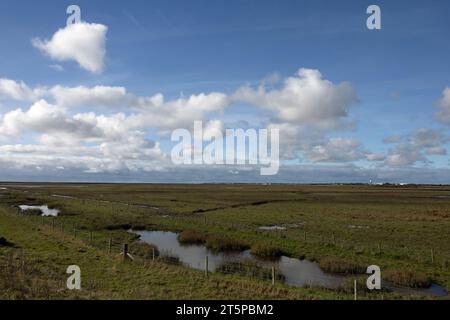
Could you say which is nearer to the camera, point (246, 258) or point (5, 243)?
point (246, 258)

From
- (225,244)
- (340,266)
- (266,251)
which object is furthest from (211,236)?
(340,266)

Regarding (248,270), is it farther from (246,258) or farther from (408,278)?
(408,278)

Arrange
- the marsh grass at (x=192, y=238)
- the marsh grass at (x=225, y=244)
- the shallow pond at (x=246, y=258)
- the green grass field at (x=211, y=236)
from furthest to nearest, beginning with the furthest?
the marsh grass at (x=192, y=238), the marsh grass at (x=225, y=244), the shallow pond at (x=246, y=258), the green grass field at (x=211, y=236)

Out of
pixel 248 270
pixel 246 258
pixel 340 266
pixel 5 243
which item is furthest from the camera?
pixel 5 243

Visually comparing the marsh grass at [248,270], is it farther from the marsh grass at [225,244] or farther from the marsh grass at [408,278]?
the marsh grass at [408,278]

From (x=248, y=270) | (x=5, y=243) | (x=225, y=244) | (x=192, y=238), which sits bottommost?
(x=192, y=238)

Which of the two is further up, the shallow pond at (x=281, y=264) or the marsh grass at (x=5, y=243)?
the marsh grass at (x=5, y=243)

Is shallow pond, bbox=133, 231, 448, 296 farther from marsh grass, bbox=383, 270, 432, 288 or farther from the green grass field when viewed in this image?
the green grass field

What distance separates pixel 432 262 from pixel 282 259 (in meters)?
10.6

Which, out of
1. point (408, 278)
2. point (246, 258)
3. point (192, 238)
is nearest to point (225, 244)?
point (246, 258)

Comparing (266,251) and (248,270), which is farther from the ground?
(248,270)

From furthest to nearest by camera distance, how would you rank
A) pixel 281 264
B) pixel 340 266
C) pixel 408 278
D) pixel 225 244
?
1. pixel 225 244
2. pixel 281 264
3. pixel 340 266
4. pixel 408 278

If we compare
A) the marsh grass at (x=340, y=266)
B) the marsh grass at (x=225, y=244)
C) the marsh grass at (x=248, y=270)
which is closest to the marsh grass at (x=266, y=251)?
the marsh grass at (x=225, y=244)

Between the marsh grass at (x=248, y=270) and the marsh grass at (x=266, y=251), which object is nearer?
the marsh grass at (x=248, y=270)
